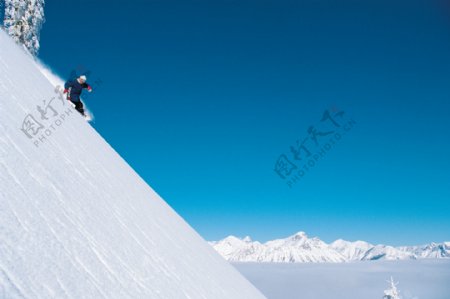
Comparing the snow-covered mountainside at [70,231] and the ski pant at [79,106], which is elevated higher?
the ski pant at [79,106]

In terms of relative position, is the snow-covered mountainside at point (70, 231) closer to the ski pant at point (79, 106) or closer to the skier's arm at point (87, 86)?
the ski pant at point (79, 106)

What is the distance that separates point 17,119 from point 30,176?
116 cm

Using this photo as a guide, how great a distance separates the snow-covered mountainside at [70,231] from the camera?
1491 mm

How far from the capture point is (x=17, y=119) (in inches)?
125

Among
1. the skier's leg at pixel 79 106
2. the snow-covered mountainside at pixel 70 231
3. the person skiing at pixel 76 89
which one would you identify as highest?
the person skiing at pixel 76 89

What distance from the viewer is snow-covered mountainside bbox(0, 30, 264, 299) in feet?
4.89

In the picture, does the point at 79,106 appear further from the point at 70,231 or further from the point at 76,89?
the point at 70,231

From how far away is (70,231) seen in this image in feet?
6.76

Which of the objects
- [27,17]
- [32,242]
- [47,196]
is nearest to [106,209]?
[47,196]

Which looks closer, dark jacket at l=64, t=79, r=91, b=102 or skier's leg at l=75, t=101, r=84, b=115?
dark jacket at l=64, t=79, r=91, b=102

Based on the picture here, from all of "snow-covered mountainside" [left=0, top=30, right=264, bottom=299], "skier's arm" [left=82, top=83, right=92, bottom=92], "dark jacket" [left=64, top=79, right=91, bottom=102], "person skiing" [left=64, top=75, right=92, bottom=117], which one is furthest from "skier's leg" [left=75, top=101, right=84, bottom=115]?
"snow-covered mountainside" [left=0, top=30, right=264, bottom=299]

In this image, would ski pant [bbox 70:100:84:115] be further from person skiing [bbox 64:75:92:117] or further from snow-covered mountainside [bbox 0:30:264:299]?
snow-covered mountainside [bbox 0:30:264:299]

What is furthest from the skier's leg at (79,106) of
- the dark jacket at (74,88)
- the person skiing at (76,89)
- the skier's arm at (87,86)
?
the skier's arm at (87,86)

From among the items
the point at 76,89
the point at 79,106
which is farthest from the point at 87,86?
the point at 79,106
